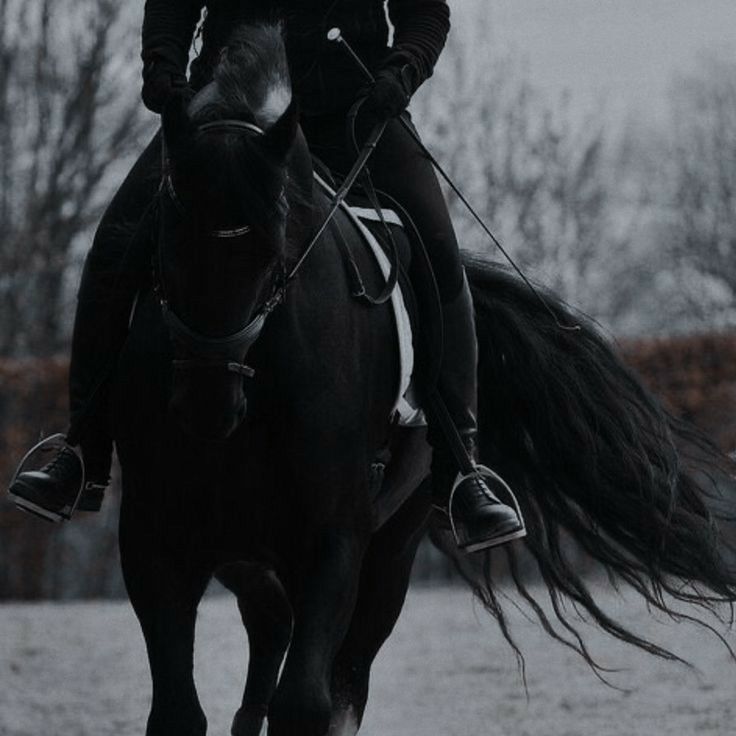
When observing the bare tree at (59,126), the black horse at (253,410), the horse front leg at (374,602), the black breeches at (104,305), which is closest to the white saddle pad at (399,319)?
the black horse at (253,410)

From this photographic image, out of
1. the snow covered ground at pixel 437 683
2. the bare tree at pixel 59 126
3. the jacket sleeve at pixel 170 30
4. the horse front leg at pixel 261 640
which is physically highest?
the bare tree at pixel 59 126

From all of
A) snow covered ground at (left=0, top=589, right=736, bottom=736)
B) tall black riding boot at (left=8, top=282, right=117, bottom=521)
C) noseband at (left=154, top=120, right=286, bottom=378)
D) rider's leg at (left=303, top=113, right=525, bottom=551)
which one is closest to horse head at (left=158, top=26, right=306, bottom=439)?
noseband at (left=154, top=120, right=286, bottom=378)

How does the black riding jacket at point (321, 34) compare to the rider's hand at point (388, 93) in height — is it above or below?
above

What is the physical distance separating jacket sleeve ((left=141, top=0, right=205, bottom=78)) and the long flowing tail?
2.01 m

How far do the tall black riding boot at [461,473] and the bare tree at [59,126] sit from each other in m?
21.6

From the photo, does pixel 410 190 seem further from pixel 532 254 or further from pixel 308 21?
pixel 532 254

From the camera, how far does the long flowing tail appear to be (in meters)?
8.69

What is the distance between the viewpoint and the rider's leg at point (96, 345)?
673cm

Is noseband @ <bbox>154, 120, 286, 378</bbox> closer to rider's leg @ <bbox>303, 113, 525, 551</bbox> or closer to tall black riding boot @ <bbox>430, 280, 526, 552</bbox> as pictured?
rider's leg @ <bbox>303, 113, 525, 551</bbox>

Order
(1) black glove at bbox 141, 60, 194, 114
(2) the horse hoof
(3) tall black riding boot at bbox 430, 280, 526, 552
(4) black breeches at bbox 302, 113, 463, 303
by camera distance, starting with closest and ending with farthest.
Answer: (1) black glove at bbox 141, 60, 194, 114 < (3) tall black riding boot at bbox 430, 280, 526, 552 < (4) black breeches at bbox 302, 113, 463, 303 < (2) the horse hoof

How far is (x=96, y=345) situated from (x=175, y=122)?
1.14 meters

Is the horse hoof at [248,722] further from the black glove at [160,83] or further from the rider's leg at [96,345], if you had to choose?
the black glove at [160,83]

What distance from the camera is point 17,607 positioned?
20.9 meters

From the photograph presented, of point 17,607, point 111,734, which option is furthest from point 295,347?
point 17,607
